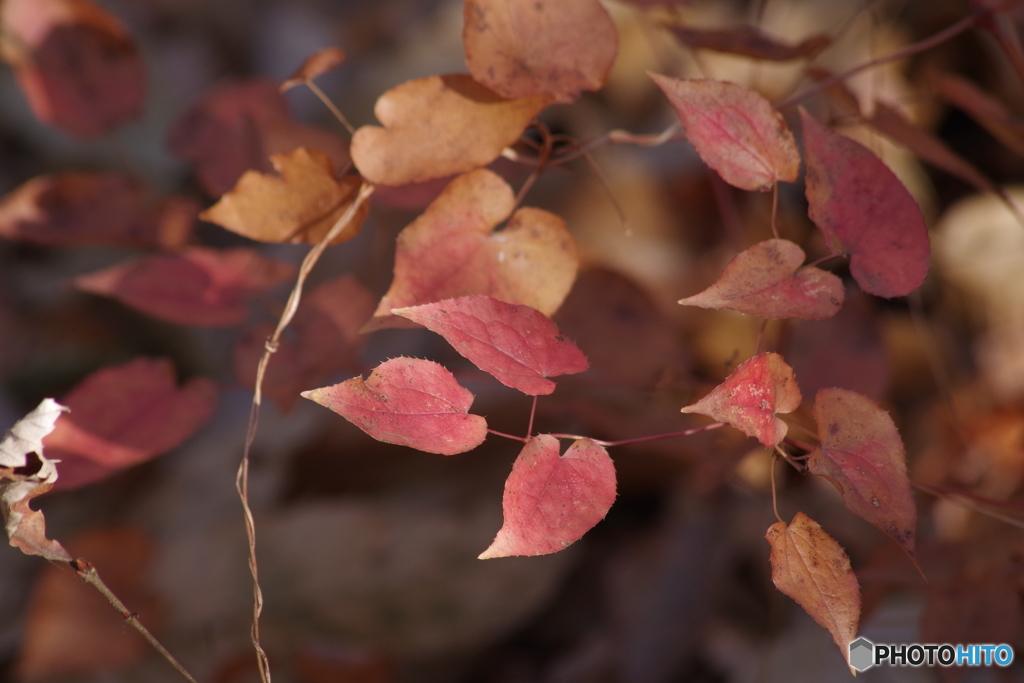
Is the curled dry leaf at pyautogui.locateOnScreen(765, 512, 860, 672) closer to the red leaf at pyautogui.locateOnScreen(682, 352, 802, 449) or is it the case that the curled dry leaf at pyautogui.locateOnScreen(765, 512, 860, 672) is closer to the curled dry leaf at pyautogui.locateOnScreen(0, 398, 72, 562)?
the red leaf at pyautogui.locateOnScreen(682, 352, 802, 449)

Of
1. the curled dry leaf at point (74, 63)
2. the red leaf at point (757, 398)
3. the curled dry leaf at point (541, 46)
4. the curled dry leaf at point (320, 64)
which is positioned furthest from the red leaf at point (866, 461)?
the curled dry leaf at point (74, 63)

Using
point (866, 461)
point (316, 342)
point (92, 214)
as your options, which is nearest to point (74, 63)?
point (92, 214)

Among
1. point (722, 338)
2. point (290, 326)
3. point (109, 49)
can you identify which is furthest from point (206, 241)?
point (722, 338)

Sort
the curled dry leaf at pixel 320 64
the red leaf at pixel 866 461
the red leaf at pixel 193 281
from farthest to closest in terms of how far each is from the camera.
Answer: the red leaf at pixel 193 281, the curled dry leaf at pixel 320 64, the red leaf at pixel 866 461

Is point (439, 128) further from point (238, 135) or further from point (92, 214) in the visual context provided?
point (92, 214)

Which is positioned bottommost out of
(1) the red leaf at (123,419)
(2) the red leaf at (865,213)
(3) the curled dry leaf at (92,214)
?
(1) the red leaf at (123,419)

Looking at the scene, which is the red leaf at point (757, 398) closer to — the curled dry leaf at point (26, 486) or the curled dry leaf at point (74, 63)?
the curled dry leaf at point (26, 486)
